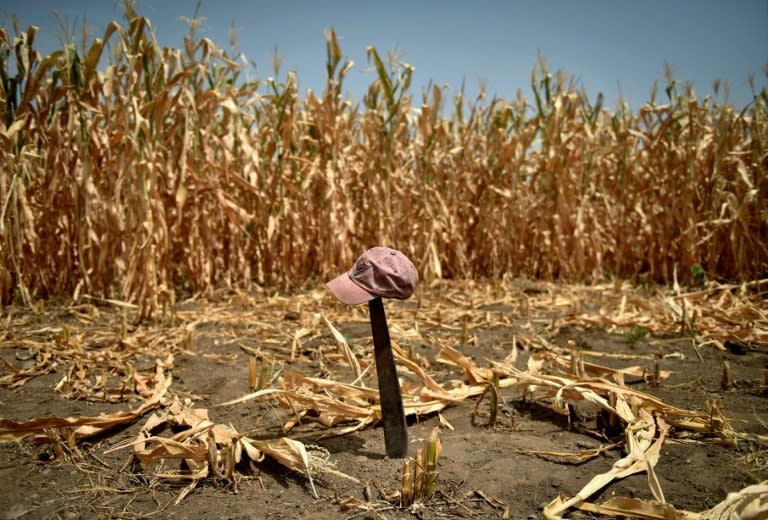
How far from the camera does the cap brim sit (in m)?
1.72

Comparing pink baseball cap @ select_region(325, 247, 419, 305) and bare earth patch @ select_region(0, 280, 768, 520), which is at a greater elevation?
pink baseball cap @ select_region(325, 247, 419, 305)

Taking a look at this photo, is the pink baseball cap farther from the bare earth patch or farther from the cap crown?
the bare earth patch

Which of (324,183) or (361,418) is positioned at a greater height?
(324,183)

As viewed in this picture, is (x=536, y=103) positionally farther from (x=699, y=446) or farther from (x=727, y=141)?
(x=699, y=446)

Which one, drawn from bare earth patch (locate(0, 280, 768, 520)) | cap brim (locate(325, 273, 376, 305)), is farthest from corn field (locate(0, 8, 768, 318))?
cap brim (locate(325, 273, 376, 305))

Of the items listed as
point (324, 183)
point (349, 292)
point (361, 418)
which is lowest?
point (361, 418)

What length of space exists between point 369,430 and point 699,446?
1.27 metres

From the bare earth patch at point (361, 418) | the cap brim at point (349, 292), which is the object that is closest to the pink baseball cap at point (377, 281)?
the cap brim at point (349, 292)

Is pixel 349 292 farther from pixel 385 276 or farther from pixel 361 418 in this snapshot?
pixel 361 418

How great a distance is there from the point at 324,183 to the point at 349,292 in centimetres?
419

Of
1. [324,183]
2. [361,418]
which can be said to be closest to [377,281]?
[361,418]

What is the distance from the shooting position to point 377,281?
1762 mm

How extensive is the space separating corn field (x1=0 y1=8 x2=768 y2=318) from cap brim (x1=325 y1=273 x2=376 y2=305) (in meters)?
2.54

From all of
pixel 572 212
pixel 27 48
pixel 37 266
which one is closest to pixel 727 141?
pixel 572 212
